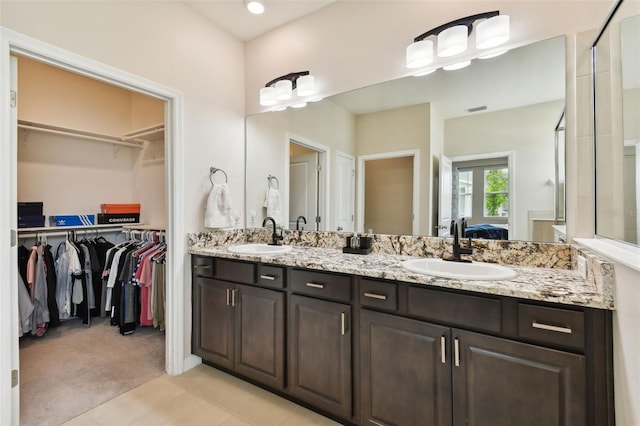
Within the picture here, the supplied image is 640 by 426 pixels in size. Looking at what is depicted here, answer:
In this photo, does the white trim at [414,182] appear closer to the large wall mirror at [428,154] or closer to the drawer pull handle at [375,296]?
the large wall mirror at [428,154]

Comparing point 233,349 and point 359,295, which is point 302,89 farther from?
point 233,349

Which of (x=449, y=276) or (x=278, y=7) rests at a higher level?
(x=278, y=7)

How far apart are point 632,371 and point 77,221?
4.36 meters

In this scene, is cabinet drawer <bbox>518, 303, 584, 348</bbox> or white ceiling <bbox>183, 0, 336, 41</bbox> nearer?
cabinet drawer <bbox>518, 303, 584, 348</bbox>

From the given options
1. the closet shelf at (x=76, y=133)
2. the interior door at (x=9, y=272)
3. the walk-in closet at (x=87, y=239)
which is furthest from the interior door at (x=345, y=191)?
the closet shelf at (x=76, y=133)

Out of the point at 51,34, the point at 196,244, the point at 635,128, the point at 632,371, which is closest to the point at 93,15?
the point at 51,34

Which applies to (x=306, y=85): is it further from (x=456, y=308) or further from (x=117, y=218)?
(x=117, y=218)

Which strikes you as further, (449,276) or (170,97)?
(170,97)

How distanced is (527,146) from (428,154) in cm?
55

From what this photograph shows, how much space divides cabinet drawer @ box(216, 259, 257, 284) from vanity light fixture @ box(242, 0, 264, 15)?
1.91 m

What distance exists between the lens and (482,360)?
1.22 metres

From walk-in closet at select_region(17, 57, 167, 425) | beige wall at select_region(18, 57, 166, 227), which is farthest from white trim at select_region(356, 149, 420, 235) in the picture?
beige wall at select_region(18, 57, 166, 227)

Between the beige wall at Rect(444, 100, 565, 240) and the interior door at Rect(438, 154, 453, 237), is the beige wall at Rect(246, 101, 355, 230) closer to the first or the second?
the interior door at Rect(438, 154, 453, 237)

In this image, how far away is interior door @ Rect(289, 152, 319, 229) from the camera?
8.18 feet
